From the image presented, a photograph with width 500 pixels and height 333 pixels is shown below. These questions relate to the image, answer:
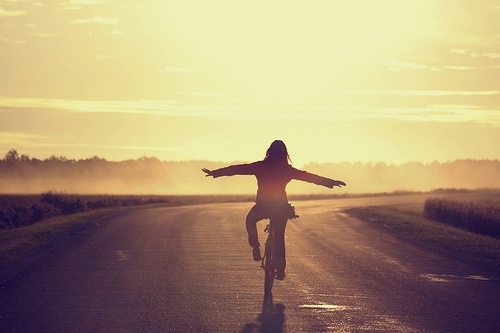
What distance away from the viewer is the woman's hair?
51.0ft

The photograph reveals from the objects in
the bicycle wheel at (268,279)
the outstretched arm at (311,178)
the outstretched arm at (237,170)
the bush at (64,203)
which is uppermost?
the outstretched arm at (237,170)

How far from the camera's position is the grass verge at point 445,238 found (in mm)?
23955

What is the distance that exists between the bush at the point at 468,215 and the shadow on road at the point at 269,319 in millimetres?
19954

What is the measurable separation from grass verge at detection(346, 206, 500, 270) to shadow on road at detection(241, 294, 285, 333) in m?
8.07

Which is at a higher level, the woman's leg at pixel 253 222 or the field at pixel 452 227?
the woman's leg at pixel 253 222

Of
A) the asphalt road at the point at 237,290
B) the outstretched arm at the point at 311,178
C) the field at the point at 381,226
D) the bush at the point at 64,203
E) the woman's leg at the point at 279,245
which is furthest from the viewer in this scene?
the bush at the point at 64,203

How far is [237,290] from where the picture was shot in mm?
16562

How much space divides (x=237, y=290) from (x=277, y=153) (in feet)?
8.92

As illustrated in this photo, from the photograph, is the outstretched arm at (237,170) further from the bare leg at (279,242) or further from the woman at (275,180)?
the bare leg at (279,242)

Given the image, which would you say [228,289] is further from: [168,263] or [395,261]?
[395,261]

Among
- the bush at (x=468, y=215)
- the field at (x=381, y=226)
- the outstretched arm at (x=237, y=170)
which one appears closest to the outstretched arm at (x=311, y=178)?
the outstretched arm at (x=237, y=170)

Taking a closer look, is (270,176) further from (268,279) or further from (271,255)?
(268,279)

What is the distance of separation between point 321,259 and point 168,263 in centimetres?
384

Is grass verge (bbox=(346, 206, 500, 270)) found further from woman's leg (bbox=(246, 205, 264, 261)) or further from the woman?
the woman
